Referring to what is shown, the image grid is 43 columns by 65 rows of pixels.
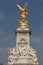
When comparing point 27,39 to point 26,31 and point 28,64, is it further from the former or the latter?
point 28,64

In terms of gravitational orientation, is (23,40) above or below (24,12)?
below

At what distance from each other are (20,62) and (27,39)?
531cm

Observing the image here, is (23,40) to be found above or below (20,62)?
above

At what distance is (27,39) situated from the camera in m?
57.2

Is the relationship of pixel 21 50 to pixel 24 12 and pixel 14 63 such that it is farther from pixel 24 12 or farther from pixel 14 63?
pixel 24 12

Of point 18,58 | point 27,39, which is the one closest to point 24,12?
point 27,39

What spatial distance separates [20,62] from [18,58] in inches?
43.1

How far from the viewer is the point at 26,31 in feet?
188

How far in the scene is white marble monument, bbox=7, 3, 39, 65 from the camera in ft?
181

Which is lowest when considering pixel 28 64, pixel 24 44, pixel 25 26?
pixel 28 64

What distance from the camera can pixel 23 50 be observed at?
2197 inches

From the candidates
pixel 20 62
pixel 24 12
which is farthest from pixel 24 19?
pixel 20 62

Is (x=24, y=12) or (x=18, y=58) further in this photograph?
(x=24, y=12)

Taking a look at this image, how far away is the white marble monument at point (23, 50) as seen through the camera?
55312 millimetres
